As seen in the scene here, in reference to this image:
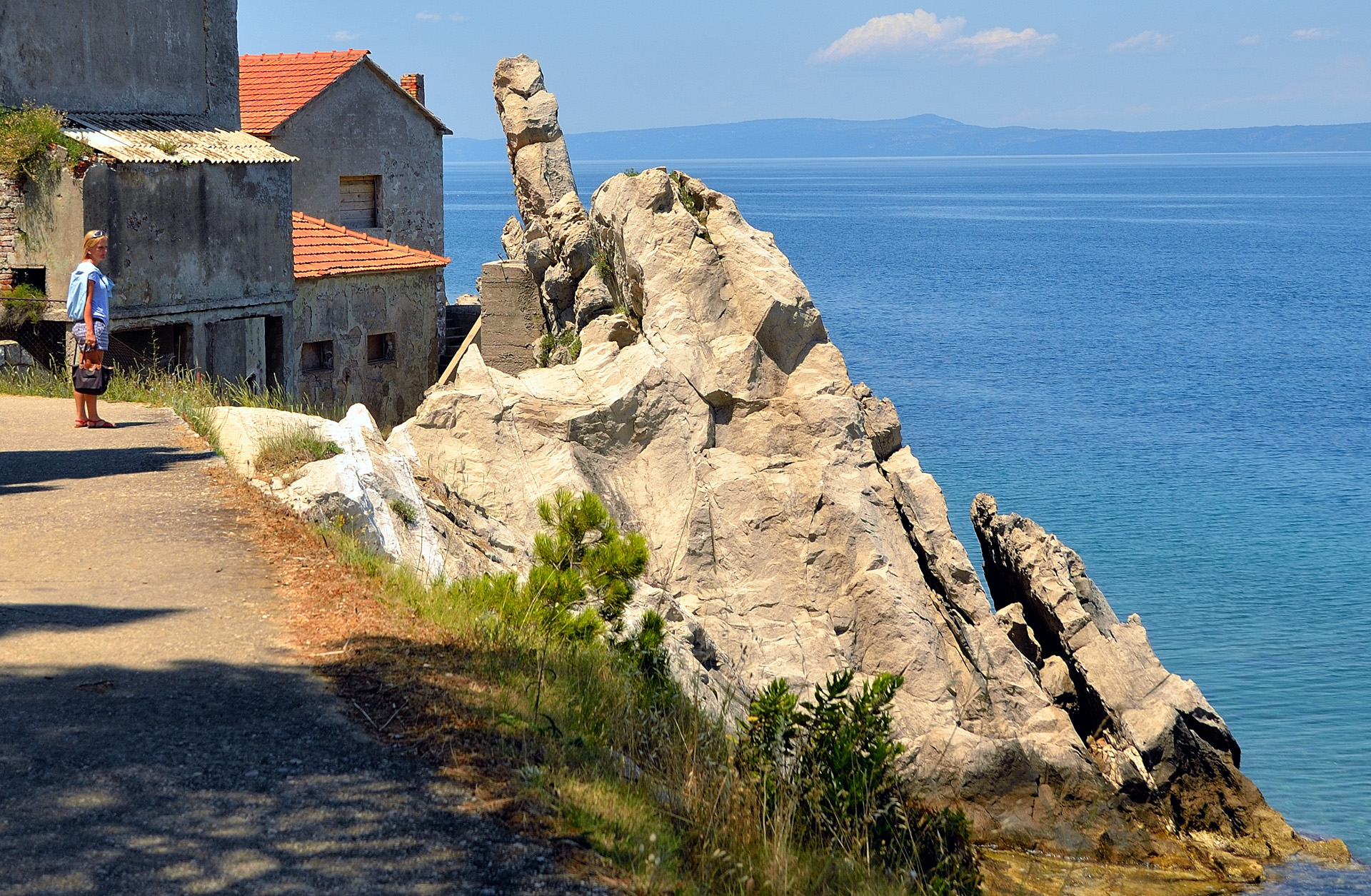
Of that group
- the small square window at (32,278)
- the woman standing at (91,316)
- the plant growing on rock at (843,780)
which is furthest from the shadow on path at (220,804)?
the small square window at (32,278)

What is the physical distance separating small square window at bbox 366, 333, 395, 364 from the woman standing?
13.9 m

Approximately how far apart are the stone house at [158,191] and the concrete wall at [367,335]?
6.22ft

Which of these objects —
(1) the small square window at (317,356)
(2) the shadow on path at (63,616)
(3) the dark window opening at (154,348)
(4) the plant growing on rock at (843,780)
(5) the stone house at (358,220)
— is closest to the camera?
(4) the plant growing on rock at (843,780)

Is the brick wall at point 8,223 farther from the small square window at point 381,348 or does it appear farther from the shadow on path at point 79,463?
the small square window at point 381,348

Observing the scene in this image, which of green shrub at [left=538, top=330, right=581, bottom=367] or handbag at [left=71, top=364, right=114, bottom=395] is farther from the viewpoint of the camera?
green shrub at [left=538, top=330, right=581, bottom=367]

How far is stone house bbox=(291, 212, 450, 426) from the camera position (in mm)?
24016

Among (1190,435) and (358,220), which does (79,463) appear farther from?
(1190,435)

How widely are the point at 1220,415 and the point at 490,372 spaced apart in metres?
34.5

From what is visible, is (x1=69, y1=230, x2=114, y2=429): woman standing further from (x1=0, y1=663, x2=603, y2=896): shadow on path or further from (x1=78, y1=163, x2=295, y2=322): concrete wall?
(x1=0, y1=663, x2=603, y2=896): shadow on path

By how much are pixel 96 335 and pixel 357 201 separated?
19.0 m

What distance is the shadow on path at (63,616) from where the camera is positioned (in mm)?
6855

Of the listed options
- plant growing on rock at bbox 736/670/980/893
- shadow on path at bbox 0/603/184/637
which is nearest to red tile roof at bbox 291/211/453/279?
shadow on path at bbox 0/603/184/637

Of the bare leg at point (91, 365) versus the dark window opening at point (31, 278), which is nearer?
the bare leg at point (91, 365)

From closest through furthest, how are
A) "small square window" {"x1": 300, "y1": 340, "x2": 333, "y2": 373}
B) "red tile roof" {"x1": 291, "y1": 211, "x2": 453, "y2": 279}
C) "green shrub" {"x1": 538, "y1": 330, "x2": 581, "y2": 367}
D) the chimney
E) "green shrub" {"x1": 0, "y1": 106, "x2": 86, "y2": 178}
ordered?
"green shrub" {"x1": 0, "y1": 106, "x2": 86, "y2": 178}
"green shrub" {"x1": 538, "y1": 330, "x2": 581, "y2": 367}
"red tile roof" {"x1": 291, "y1": 211, "x2": 453, "y2": 279}
"small square window" {"x1": 300, "y1": 340, "x2": 333, "y2": 373}
the chimney
